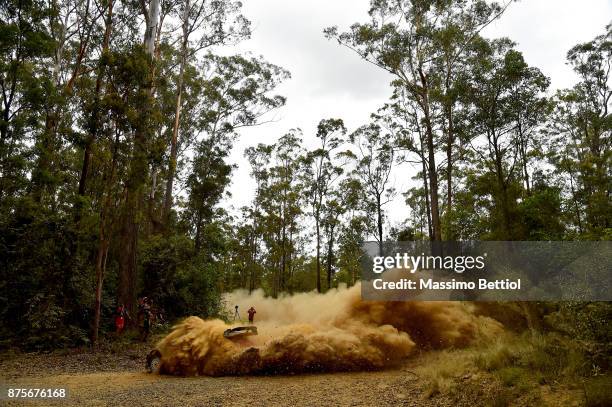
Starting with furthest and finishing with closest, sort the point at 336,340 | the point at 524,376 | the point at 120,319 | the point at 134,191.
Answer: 1. the point at 120,319
2. the point at 134,191
3. the point at 336,340
4. the point at 524,376

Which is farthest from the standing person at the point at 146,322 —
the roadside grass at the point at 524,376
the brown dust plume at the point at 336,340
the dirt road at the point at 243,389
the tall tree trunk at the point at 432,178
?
the tall tree trunk at the point at 432,178

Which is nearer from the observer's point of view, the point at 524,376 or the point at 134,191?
the point at 524,376

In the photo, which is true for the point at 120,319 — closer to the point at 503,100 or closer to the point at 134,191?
the point at 134,191

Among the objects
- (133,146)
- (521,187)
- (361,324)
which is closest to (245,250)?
(521,187)

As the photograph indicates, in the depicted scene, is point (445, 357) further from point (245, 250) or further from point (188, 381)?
point (245, 250)

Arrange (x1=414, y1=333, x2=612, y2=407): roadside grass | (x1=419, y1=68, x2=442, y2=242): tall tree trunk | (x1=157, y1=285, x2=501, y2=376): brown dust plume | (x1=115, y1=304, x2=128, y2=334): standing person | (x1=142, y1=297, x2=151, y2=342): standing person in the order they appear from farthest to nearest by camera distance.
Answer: (x1=419, y1=68, x2=442, y2=242): tall tree trunk
(x1=115, y1=304, x2=128, y2=334): standing person
(x1=142, y1=297, x2=151, y2=342): standing person
(x1=157, y1=285, x2=501, y2=376): brown dust plume
(x1=414, y1=333, x2=612, y2=407): roadside grass

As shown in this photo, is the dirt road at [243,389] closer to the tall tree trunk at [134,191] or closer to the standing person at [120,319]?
the standing person at [120,319]

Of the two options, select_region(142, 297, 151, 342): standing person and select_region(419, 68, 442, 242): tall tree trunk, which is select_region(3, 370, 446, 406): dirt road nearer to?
select_region(142, 297, 151, 342): standing person

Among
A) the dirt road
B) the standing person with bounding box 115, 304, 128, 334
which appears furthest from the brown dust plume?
the standing person with bounding box 115, 304, 128, 334

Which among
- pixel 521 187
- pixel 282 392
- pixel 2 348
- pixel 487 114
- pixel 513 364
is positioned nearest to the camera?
pixel 513 364

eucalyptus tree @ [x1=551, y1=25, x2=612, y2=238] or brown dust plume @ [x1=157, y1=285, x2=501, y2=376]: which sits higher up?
eucalyptus tree @ [x1=551, y1=25, x2=612, y2=238]

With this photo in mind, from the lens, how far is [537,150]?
27.5 m

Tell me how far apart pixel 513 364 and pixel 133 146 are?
39.2ft

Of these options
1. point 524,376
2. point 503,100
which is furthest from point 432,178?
point 524,376
